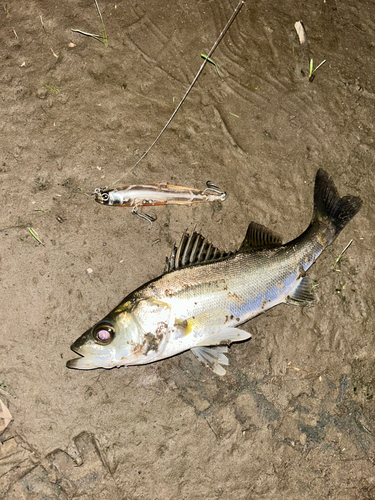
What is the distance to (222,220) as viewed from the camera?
4613 millimetres

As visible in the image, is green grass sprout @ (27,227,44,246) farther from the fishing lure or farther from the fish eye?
the fish eye

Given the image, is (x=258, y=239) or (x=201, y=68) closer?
(x=258, y=239)

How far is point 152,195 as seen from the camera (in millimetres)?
4359

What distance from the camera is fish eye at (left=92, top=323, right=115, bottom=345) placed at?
12.0 ft

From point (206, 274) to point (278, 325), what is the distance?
48.6 inches

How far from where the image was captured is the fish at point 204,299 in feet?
12.3

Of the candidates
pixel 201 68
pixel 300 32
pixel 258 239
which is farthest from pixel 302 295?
pixel 300 32

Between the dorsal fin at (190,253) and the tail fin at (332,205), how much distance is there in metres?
1.47

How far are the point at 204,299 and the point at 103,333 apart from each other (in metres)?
1.05

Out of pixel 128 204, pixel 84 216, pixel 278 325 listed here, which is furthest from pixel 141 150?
pixel 278 325

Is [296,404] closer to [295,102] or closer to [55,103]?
[295,102]

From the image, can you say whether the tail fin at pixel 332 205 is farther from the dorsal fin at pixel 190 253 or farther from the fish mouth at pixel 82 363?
the fish mouth at pixel 82 363

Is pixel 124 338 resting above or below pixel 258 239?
below

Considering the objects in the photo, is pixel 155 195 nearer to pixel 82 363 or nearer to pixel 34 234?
pixel 34 234
